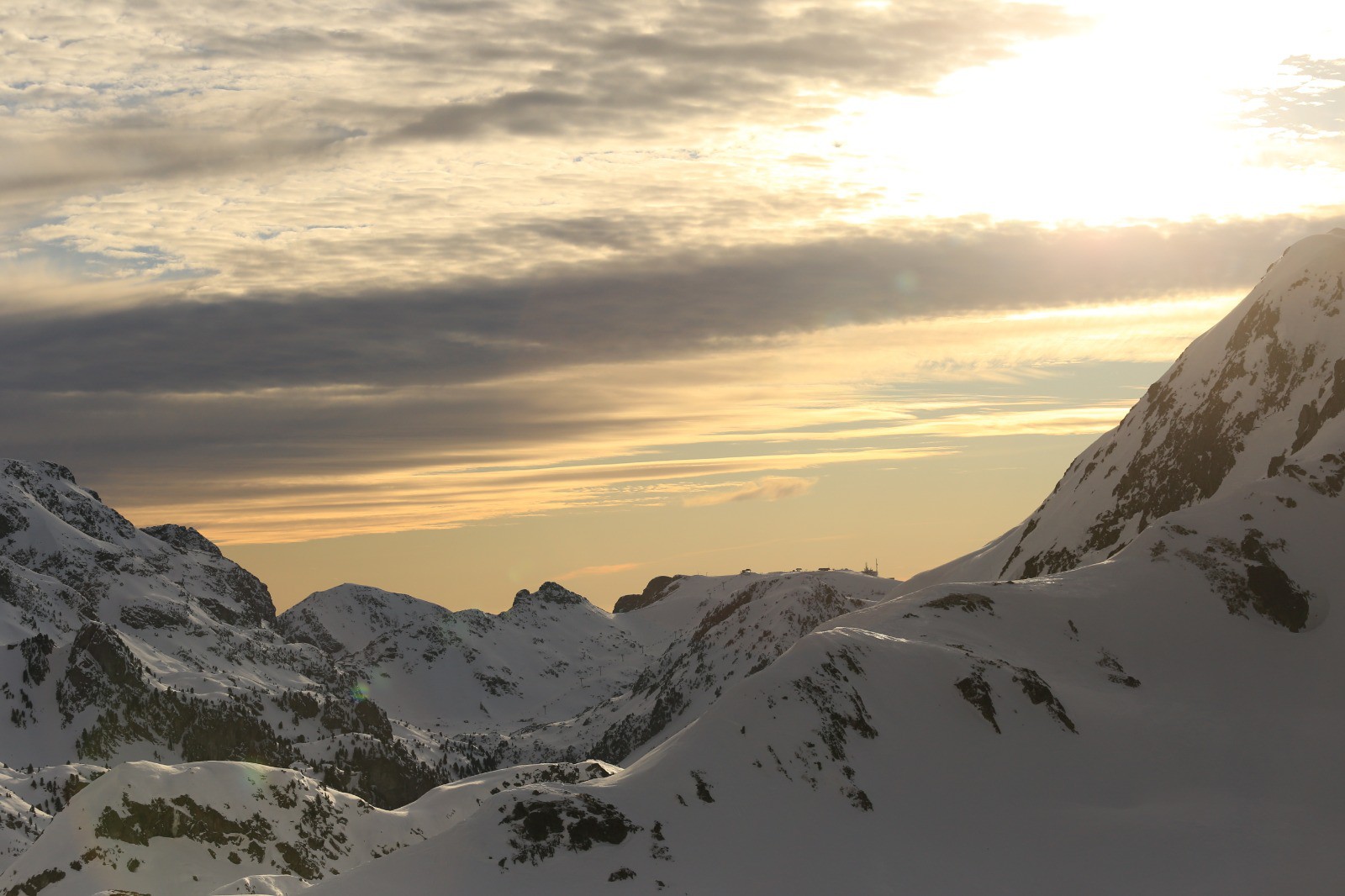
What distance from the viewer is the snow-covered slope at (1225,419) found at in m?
101

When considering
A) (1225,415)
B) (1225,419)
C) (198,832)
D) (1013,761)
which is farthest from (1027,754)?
(1225,415)

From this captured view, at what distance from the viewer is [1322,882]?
50500mm

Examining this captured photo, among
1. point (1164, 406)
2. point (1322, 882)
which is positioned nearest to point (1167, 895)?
point (1322, 882)

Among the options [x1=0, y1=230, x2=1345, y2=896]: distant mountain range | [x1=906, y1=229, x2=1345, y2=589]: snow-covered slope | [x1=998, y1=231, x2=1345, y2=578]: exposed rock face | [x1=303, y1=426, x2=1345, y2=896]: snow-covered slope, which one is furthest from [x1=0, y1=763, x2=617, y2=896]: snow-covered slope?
[x1=906, y1=229, x2=1345, y2=589]: snow-covered slope

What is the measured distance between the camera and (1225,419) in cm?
10919

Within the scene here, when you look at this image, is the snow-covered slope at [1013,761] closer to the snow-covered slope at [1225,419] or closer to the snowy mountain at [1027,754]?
the snowy mountain at [1027,754]

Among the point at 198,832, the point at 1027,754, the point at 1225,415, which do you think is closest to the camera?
the point at 1027,754

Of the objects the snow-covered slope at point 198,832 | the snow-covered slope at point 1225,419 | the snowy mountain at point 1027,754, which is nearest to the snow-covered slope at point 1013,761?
the snowy mountain at point 1027,754

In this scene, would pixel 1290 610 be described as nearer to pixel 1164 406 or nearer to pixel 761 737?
pixel 761 737

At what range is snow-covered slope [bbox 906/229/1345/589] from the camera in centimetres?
10125

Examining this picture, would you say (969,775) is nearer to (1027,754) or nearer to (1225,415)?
(1027,754)

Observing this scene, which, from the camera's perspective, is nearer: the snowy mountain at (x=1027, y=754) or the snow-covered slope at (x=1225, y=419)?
the snowy mountain at (x=1027, y=754)

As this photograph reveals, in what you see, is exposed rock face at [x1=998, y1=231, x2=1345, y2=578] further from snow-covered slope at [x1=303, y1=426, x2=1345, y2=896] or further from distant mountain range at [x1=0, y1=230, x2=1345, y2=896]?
snow-covered slope at [x1=303, y1=426, x2=1345, y2=896]

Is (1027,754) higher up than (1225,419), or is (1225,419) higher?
(1225,419)
